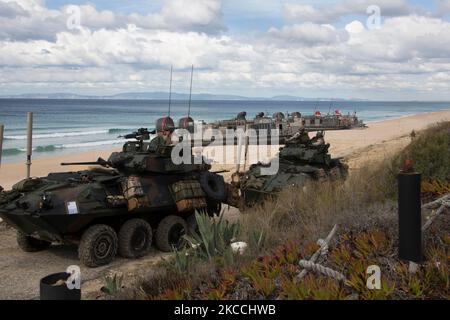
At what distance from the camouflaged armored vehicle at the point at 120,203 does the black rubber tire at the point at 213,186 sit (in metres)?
0.02

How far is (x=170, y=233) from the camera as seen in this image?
34.3 ft

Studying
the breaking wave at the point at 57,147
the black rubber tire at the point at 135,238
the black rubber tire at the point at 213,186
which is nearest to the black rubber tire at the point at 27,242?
the black rubber tire at the point at 135,238

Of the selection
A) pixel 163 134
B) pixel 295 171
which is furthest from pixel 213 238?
pixel 295 171

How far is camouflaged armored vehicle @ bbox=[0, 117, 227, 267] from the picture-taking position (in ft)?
29.2

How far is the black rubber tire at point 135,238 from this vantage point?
962 centimetres

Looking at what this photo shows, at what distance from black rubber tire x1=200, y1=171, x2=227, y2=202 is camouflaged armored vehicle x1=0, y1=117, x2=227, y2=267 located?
0.02 metres

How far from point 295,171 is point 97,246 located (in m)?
5.20

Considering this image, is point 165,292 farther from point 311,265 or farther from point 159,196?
point 159,196

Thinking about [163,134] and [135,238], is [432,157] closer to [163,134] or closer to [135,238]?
[163,134]

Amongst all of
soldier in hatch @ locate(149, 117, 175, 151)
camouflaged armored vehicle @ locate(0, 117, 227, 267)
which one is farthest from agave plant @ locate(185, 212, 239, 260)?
soldier in hatch @ locate(149, 117, 175, 151)

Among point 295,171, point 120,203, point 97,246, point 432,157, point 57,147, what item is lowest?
point 97,246

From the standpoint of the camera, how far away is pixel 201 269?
6.23 m

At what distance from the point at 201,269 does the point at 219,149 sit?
2705cm

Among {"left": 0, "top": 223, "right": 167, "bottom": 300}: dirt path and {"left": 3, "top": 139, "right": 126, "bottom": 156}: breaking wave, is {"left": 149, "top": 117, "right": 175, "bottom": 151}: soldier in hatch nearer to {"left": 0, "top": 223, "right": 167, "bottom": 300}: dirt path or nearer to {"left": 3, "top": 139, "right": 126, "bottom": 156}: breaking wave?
{"left": 0, "top": 223, "right": 167, "bottom": 300}: dirt path
